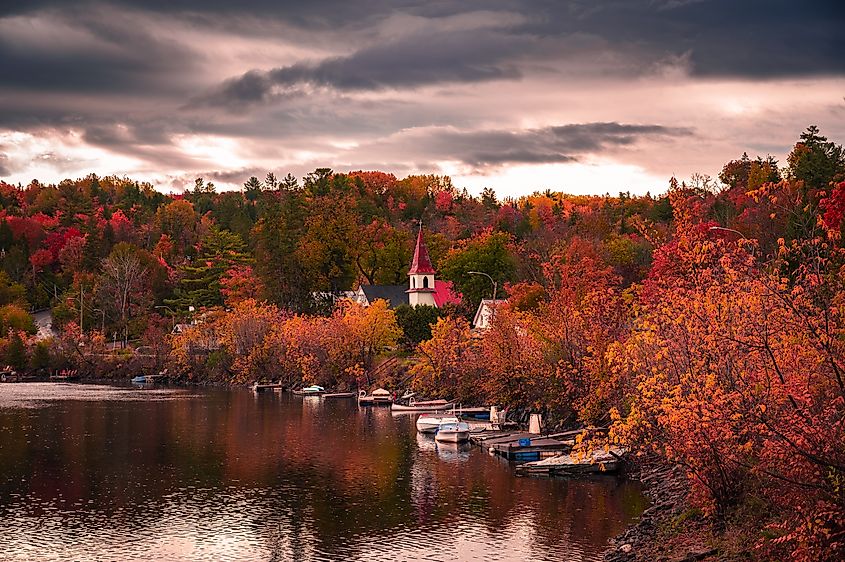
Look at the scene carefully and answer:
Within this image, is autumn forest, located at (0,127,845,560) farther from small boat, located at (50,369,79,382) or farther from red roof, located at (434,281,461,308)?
red roof, located at (434,281,461,308)

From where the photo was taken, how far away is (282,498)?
49.6m

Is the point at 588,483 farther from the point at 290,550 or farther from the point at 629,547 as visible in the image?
the point at 290,550

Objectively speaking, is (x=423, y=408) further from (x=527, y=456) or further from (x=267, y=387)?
(x=267, y=387)

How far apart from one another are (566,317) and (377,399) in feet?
127

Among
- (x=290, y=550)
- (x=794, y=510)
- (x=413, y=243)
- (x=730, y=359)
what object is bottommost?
(x=290, y=550)

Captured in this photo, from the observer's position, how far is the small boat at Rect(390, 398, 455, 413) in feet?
278

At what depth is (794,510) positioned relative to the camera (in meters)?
27.0

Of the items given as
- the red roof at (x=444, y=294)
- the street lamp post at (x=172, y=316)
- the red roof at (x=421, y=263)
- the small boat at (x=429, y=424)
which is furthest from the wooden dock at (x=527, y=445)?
the street lamp post at (x=172, y=316)

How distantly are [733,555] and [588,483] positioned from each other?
20214 mm

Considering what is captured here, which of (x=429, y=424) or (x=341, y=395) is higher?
(x=341, y=395)

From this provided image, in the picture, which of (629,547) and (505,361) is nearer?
(629,547)

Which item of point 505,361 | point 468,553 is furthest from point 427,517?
point 505,361

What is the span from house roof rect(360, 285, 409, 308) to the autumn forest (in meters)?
5.86

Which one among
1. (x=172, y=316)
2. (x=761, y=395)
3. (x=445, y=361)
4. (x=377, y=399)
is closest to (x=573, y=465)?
(x=761, y=395)
